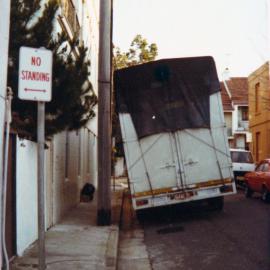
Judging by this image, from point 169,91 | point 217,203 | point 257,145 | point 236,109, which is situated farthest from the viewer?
point 236,109

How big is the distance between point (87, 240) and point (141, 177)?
2861 millimetres

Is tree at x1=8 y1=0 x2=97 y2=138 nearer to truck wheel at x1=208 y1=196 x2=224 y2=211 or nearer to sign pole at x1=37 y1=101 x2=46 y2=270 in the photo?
sign pole at x1=37 y1=101 x2=46 y2=270

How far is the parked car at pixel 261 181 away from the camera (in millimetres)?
17031

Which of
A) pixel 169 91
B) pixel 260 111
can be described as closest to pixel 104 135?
pixel 169 91

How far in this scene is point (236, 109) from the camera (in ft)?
176

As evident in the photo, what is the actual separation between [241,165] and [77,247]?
1561 cm

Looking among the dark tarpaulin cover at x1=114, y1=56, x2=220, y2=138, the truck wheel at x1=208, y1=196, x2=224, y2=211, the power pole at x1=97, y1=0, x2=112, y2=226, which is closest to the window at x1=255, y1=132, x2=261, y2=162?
the truck wheel at x1=208, y1=196, x2=224, y2=211

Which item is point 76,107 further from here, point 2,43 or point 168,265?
point 2,43

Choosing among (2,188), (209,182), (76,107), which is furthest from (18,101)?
(209,182)

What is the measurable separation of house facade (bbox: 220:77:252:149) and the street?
37314 millimetres

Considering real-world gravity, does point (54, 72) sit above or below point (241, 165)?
above

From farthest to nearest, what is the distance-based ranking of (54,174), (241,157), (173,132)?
(241,157) < (173,132) < (54,174)

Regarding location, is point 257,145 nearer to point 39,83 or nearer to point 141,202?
point 141,202

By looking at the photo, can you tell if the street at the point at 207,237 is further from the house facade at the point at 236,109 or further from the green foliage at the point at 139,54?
the house facade at the point at 236,109
